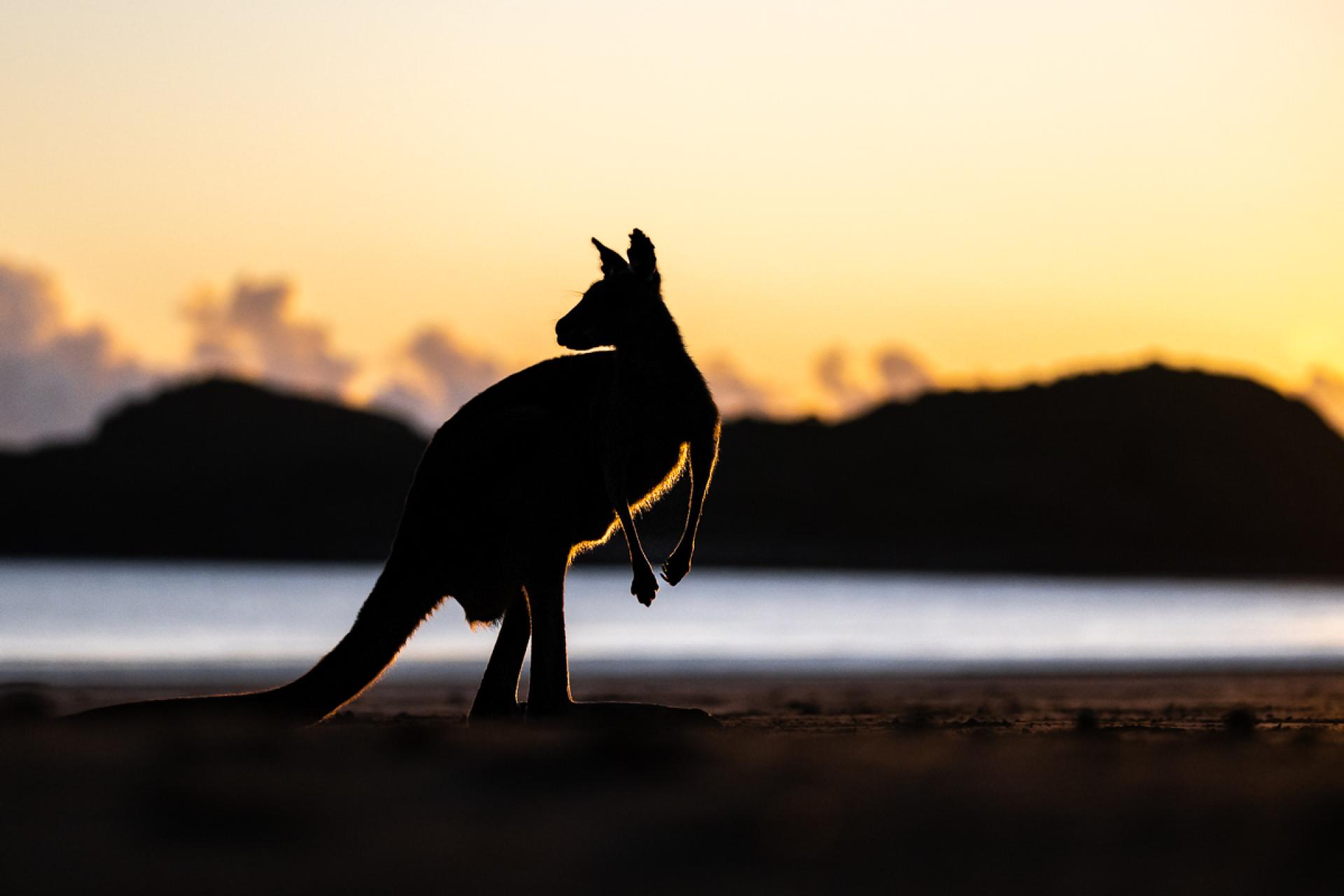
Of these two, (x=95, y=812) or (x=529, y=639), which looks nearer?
(x=95, y=812)

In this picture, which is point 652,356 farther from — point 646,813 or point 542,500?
point 646,813

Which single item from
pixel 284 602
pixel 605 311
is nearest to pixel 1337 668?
pixel 605 311

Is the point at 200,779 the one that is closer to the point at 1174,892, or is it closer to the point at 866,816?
the point at 866,816

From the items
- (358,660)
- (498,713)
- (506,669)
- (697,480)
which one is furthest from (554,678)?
(697,480)

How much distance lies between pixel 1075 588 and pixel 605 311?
131 m

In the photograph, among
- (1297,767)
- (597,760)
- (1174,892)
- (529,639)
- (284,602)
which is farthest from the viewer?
(284,602)

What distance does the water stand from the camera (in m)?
38.4

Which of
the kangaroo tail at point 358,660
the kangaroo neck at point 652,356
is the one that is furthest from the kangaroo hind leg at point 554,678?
the kangaroo neck at point 652,356

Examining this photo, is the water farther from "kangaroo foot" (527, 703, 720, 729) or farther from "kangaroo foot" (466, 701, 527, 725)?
"kangaroo foot" (527, 703, 720, 729)

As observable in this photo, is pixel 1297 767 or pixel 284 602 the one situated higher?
pixel 284 602

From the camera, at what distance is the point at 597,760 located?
22.6 feet

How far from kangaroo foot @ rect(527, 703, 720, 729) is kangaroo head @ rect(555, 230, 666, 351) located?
7.27 feet

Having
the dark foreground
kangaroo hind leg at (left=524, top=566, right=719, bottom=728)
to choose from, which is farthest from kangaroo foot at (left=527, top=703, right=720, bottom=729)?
the dark foreground

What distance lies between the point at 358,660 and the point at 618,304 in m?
2.68
